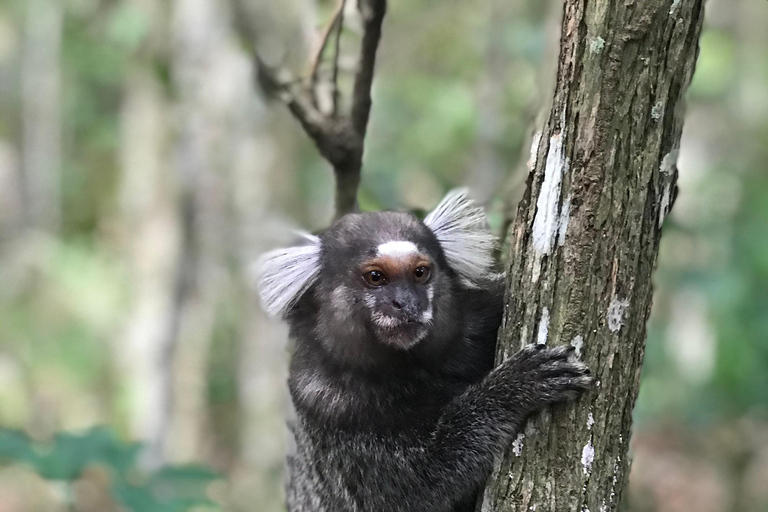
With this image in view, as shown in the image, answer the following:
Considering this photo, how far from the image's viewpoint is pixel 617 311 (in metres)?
2.41

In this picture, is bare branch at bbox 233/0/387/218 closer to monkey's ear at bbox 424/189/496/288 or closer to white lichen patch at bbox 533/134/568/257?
monkey's ear at bbox 424/189/496/288

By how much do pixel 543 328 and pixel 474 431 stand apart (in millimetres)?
592

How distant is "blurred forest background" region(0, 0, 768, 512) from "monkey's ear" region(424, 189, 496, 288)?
0.55 meters

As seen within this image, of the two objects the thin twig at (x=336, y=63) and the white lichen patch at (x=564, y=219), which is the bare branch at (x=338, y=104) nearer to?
the thin twig at (x=336, y=63)

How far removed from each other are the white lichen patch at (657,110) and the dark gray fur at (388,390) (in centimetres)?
107

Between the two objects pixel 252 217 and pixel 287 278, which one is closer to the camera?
pixel 287 278

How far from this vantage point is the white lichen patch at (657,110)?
233 cm

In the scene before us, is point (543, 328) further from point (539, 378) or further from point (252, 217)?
point (252, 217)

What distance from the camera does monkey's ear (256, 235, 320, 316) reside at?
368 cm

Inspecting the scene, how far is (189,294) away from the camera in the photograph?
801 cm

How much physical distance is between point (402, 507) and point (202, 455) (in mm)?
7148

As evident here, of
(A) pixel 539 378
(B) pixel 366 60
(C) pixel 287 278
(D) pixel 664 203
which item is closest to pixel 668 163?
(D) pixel 664 203

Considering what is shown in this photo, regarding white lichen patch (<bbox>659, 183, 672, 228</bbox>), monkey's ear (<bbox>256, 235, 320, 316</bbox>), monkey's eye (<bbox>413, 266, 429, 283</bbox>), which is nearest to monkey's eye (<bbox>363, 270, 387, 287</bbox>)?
monkey's eye (<bbox>413, 266, 429, 283</bbox>)

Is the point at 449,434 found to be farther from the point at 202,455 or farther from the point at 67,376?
the point at 67,376
